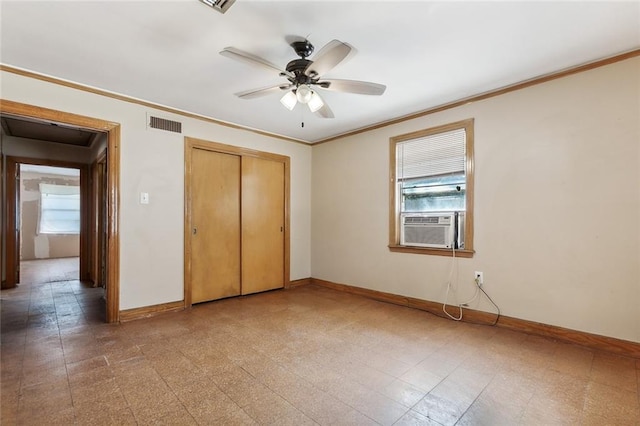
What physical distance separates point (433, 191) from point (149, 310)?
3635mm

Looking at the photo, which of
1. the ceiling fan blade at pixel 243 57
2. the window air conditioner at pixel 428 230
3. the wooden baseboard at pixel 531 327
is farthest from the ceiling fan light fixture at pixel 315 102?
the wooden baseboard at pixel 531 327

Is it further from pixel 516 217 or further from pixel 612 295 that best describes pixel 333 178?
pixel 612 295

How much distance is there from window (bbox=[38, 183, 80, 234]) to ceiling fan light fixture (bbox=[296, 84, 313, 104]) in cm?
970

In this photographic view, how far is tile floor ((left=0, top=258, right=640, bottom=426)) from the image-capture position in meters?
1.66

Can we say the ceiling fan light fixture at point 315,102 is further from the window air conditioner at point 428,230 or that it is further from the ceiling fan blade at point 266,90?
the window air conditioner at point 428,230

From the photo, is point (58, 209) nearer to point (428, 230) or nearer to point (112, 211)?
point (112, 211)

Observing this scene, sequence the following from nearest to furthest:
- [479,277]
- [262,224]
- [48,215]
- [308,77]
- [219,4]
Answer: [219,4]
[308,77]
[479,277]
[262,224]
[48,215]

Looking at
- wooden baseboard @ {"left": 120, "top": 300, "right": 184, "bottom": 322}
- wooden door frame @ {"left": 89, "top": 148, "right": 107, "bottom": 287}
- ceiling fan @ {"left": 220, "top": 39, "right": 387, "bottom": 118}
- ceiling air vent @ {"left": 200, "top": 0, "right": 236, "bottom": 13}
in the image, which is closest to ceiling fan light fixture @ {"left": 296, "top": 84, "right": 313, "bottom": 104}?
ceiling fan @ {"left": 220, "top": 39, "right": 387, "bottom": 118}

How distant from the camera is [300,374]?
6.84ft

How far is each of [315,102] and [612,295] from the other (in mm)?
2949

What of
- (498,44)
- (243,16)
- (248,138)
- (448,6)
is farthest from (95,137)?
(498,44)

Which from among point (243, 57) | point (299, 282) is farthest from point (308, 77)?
point (299, 282)

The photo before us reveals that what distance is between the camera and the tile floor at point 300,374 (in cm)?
166

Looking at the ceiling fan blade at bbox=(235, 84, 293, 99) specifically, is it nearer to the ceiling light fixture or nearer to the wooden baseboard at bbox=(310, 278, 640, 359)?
the ceiling light fixture
